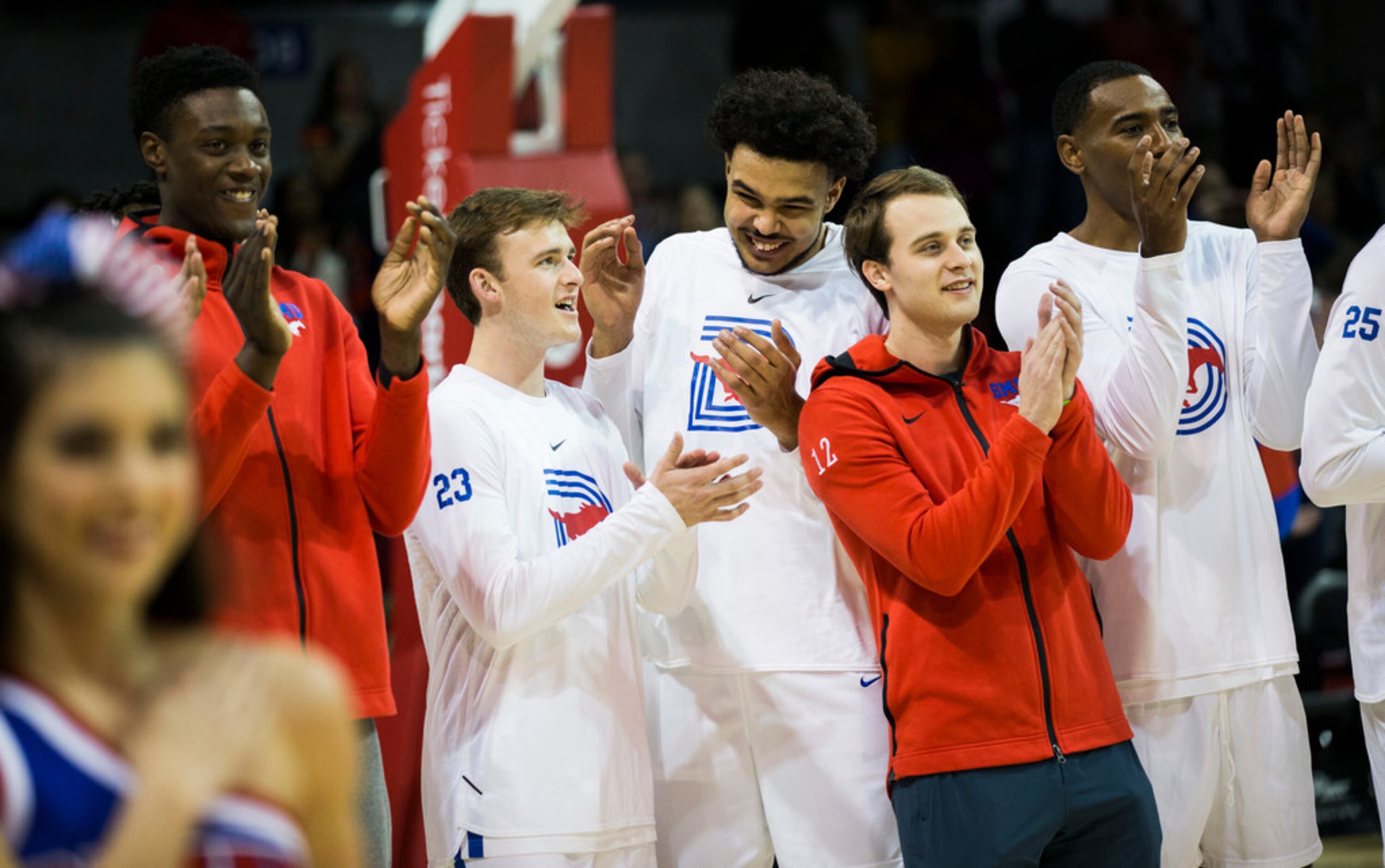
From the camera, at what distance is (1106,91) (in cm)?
350

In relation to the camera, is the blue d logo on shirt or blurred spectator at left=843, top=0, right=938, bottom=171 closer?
the blue d logo on shirt

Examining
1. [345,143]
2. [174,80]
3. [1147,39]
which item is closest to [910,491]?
[174,80]

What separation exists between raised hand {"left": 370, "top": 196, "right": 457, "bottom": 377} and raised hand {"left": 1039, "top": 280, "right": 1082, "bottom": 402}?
1176 millimetres

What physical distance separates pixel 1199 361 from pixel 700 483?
4.02 feet

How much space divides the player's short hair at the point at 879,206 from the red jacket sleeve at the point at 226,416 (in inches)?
52.6

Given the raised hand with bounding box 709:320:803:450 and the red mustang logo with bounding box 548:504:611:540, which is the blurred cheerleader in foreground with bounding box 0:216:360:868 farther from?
the raised hand with bounding box 709:320:803:450

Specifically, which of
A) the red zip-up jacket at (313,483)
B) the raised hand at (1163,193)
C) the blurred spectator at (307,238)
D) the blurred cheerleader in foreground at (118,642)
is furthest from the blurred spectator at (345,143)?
the blurred cheerleader in foreground at (118,642)

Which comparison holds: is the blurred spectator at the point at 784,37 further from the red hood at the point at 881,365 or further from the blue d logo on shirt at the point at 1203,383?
the red hood at the point at 881,365

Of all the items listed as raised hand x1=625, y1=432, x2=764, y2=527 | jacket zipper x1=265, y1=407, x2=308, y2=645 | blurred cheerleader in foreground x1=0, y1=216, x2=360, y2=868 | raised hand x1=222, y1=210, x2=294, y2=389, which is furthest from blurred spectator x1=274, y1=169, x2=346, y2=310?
blurred cheerleader in foreground x1=0, y1=216, x2=360, y2=868

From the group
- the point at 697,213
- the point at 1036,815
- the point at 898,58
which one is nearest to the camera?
the point at 1036,815

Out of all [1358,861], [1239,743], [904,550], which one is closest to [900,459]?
[904,550]

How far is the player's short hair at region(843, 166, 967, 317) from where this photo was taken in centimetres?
326

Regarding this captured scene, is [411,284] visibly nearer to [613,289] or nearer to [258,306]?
[258,306]

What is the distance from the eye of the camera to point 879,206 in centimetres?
329
